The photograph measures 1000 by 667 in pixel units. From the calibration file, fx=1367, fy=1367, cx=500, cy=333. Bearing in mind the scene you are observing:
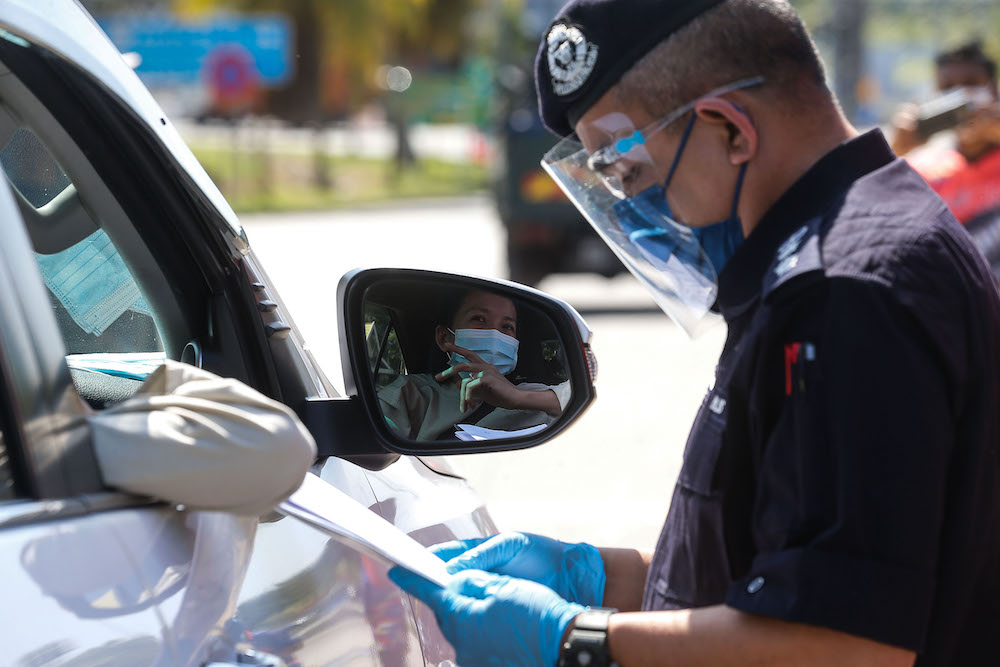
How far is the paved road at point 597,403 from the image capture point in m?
5.45

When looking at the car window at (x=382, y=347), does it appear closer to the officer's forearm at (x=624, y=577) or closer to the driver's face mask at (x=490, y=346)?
the driver's face mask at (x=490, y=346)

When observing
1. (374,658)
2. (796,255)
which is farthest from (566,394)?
(796,255)

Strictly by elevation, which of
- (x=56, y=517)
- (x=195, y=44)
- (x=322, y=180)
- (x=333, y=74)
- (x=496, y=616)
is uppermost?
(x=195, y=44)

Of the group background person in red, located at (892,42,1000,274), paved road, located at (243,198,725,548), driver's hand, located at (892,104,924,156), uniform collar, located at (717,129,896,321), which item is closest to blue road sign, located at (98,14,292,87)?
paved road, located at (243,198,725,548)

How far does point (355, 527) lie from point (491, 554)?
34cm

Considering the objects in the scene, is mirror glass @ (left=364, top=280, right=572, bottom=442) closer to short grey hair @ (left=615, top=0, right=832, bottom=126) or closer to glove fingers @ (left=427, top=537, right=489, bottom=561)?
glove fingers @ (left=427, top=537, right=489, bottom=561)

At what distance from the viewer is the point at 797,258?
1459mm

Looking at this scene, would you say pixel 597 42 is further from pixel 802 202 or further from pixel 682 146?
pixel 802 202

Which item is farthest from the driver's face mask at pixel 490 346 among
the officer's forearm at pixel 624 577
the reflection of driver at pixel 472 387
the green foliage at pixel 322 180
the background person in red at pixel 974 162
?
the green foliage at pixel 322 180

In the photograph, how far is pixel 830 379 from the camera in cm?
138

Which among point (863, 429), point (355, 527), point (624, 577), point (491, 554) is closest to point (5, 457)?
point (355, 527)

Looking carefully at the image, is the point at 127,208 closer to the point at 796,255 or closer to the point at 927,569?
the point at 796,255

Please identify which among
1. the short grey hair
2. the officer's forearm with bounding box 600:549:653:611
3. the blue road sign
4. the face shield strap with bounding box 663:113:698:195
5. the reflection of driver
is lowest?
the officer's forearm with bounding box 600:549:653:611

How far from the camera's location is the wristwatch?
1564 mm
